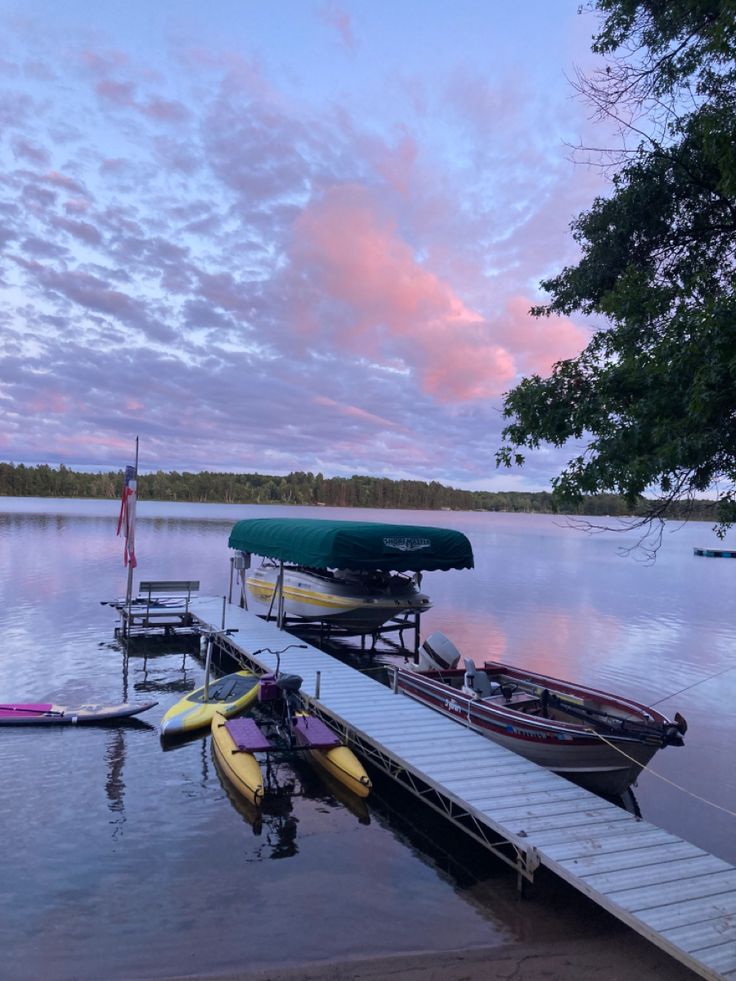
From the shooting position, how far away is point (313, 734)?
483 inches

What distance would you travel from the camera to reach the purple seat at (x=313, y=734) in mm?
11984

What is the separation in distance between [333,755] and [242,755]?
1571 mm

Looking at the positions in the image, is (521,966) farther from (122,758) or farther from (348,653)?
(348,653)

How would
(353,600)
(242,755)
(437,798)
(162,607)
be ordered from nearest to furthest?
(437,798)
(242,755)
(353,600)
(162,607)

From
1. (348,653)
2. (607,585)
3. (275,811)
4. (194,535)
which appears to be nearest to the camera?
(275,811)

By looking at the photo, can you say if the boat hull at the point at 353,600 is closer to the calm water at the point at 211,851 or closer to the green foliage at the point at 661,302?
the calm water at the point at 211,851

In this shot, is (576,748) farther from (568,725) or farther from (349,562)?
(349,562)

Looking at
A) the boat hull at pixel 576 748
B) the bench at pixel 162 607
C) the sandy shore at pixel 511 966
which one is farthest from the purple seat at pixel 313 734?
the bench at pixel 162 607

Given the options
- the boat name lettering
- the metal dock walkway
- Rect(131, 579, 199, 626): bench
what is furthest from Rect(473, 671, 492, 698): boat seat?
Rect(131, 579, 199, 626): bench

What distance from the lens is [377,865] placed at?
9.78 metres

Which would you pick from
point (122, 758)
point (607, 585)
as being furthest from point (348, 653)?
point (607, 585)

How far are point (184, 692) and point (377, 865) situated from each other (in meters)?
10.7

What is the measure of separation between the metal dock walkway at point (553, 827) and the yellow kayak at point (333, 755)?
440mm

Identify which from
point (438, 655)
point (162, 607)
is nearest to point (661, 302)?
point (438, 655)
